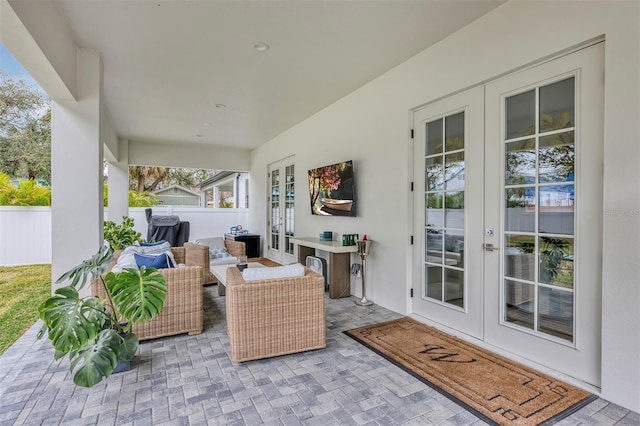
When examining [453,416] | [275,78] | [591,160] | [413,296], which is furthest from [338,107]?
[453,416]

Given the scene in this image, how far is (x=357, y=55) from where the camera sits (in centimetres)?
345

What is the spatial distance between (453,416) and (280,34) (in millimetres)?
3296

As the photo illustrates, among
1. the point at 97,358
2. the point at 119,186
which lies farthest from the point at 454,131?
the point at 119,186

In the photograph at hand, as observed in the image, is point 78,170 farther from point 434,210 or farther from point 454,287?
point 454,287

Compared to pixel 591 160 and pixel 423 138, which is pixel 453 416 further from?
pixel 423 138

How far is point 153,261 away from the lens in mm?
3254

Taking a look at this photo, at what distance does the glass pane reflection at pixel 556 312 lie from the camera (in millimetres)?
2311

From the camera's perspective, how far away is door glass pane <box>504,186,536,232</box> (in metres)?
2.51

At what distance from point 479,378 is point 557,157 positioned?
67.3 inches

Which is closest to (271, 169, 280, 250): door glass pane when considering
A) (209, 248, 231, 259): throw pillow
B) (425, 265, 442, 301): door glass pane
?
(209, 248, 231, 259): throw pillow

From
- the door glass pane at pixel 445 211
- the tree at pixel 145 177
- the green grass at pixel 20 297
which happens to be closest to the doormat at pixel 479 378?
the door glass pane at pixel 445 211

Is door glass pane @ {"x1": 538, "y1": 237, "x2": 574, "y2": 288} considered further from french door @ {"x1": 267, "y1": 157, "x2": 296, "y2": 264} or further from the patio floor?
french door @ {"x1": 267, "y1": 157, "x2": 296, "y2": 264}

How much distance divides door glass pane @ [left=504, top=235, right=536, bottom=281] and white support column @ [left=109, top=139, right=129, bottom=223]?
7.62 metres

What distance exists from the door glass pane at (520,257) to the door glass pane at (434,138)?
1156mm
